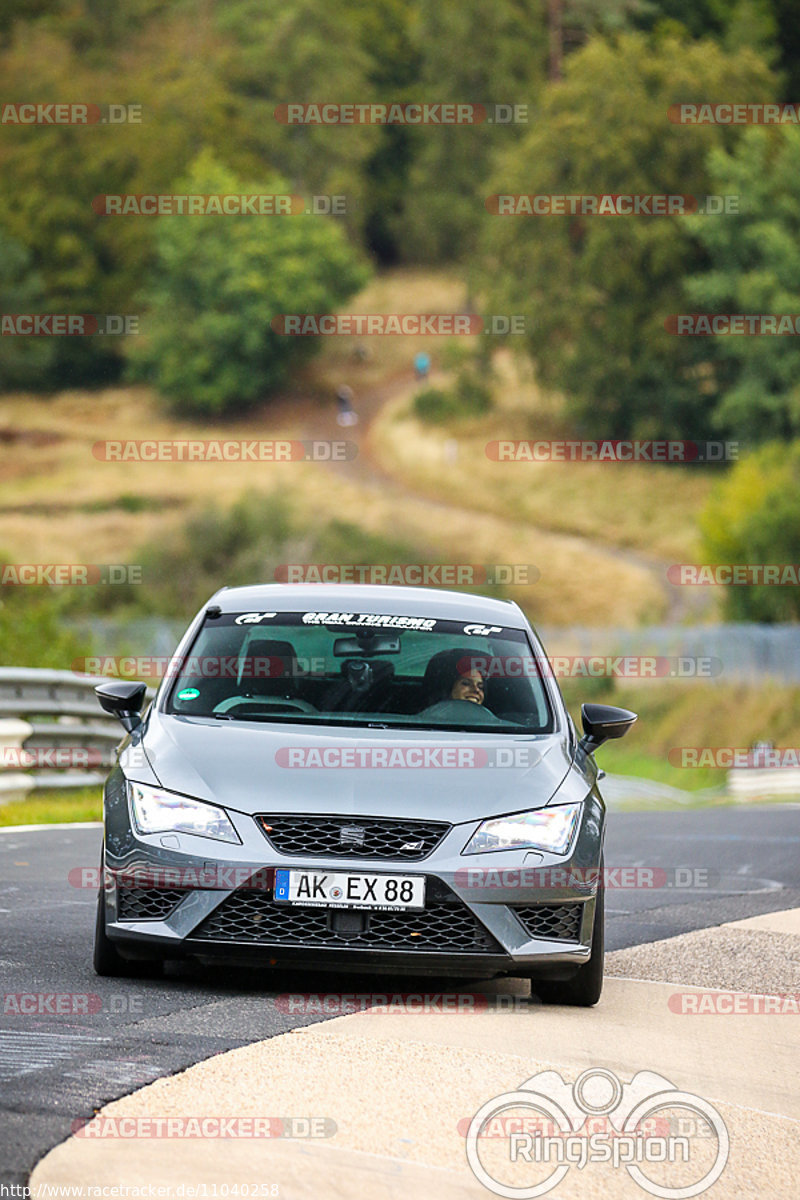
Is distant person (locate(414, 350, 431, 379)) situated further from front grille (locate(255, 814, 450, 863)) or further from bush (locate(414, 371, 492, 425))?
front grille (locate(255, 814, 450, 863))

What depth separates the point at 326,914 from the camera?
7.06 m

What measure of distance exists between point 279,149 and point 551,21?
16769 millimetres

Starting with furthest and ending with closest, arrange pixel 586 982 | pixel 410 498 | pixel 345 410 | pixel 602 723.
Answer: pixel 345 410 < pixel 410 498 < pixel 602 723 < pixel 586 982

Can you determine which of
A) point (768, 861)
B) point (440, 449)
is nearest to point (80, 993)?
point (768, 861)

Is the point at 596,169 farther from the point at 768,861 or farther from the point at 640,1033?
the point at 640,1033

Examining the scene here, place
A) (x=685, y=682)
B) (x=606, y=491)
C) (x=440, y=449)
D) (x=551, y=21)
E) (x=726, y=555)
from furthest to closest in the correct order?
(x=551, y=21), (x=440, y=449), (x=606, y=491), (x=726, y=555), (x=685, y=682)

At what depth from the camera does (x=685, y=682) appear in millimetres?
45750

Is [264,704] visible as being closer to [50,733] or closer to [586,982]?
[586,982]

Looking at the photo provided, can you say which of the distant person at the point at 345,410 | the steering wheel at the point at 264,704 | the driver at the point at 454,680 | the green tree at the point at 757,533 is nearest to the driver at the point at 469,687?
the driver at the point at 454,680

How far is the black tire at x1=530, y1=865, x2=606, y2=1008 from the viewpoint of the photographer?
7.46 metres

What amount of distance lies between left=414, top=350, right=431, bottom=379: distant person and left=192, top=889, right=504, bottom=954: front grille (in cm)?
9269

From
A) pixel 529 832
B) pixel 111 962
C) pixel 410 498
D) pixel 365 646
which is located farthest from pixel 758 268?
pixel 111 962

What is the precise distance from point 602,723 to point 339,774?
1.47 metres

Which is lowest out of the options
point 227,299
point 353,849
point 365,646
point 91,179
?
point 227,299
